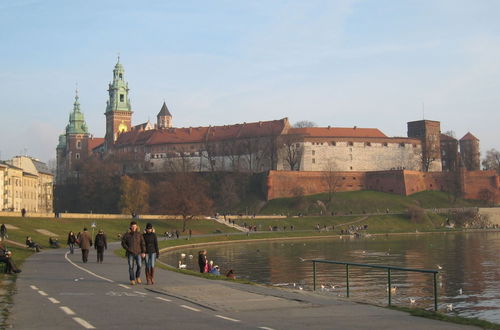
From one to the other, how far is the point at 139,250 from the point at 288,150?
10962 centimetres

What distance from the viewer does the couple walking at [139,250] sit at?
19156mm

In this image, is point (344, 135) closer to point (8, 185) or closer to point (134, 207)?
point (134, 207)

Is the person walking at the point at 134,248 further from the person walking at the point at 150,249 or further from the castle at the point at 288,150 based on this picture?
the castle at the point at 288,150

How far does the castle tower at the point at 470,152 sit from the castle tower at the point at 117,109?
82203 mm

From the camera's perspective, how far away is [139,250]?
759 inches

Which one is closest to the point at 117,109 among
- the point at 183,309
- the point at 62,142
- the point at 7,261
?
the point at 62,142

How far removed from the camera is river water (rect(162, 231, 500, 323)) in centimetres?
2442

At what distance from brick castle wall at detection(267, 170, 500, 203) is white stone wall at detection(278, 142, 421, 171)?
984cm

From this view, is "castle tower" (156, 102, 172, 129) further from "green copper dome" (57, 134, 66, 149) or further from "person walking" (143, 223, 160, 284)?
"person walking" (143, 223, 160, 284)

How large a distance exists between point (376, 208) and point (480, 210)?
1660 centimetres

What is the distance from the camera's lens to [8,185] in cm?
10406

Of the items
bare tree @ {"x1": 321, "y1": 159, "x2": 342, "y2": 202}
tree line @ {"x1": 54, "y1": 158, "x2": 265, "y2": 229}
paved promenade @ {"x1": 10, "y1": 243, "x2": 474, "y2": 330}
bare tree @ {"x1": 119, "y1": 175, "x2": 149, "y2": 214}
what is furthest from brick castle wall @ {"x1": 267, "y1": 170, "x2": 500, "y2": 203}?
paved promenade @ {"x1": 10, "y1": 243, "x2": 474, "y2": 330}

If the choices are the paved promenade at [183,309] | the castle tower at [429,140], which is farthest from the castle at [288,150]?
the paved promenade at [183,309]

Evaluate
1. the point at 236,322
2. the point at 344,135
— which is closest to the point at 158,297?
the point at 236,322
